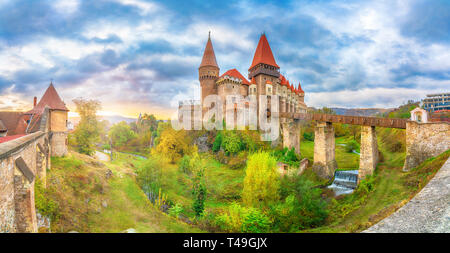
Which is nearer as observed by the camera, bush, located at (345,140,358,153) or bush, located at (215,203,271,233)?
bush, located at (215,203,271,233)

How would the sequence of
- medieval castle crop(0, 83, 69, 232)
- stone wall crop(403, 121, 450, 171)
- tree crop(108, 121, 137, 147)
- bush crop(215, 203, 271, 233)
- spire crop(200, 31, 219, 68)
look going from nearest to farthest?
1. medieval castle crop(0, 83, 69, 232)
2. bush crop(215, 203, 271, 233)
3. stone wall crop(403, 121, 450, 171)
4. spire crop(200, 31, 219, 68)
5. tree crop(108, 121, 137, 147)

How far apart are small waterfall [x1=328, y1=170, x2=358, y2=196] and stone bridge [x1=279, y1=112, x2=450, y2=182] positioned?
87 centimetres

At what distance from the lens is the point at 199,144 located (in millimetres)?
35469

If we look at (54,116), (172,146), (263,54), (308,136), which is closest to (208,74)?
(263,54)

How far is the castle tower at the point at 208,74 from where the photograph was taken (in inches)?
1598

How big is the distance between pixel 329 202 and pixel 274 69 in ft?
98.0

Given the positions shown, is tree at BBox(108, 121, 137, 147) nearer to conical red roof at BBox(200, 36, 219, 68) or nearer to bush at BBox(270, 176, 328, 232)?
conical red roof at BBox(200, 36, 219, 68)

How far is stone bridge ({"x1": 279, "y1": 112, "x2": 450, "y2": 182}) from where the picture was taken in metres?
14.5

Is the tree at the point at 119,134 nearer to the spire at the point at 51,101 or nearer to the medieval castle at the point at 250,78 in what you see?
the medieval castle at the point at 250,78

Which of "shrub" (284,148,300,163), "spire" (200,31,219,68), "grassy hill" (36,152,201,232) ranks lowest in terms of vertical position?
"grassy hill" (36,152,201,232)

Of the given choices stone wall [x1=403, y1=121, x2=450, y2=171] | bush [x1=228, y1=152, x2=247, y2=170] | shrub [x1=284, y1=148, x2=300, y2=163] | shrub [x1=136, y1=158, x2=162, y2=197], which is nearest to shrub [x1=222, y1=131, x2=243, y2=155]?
bush [x1=228, y1=152, x2=247, y2=170]

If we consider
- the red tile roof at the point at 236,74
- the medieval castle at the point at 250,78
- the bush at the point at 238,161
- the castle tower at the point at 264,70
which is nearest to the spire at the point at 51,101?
the bush at the point at 238,161
